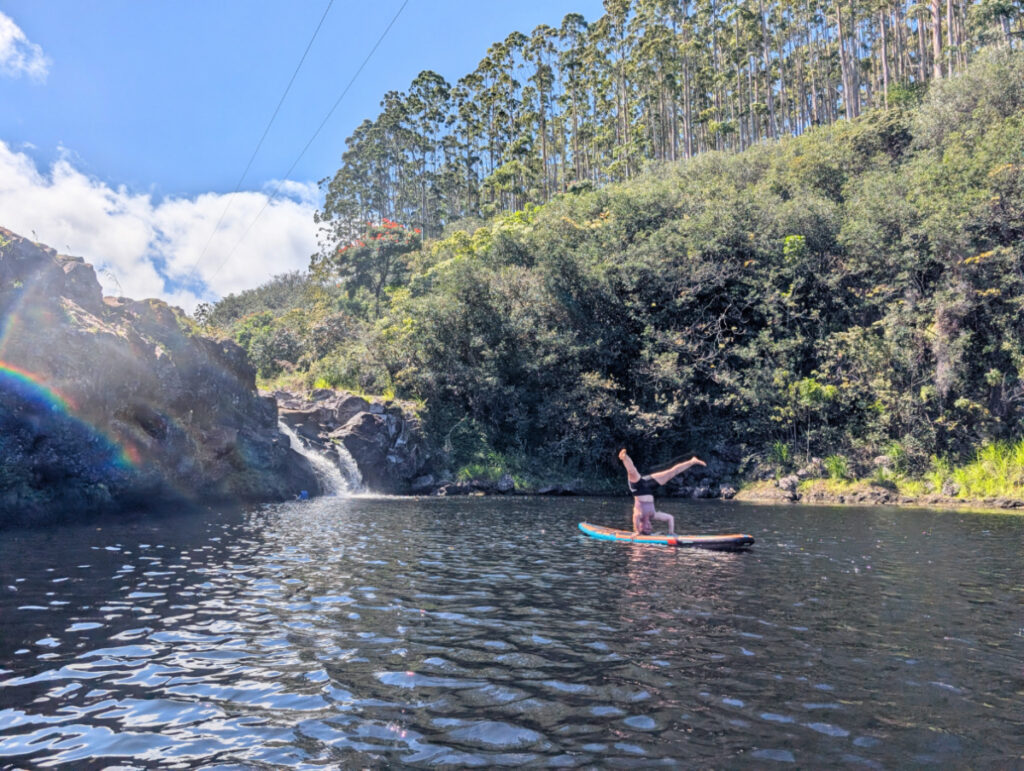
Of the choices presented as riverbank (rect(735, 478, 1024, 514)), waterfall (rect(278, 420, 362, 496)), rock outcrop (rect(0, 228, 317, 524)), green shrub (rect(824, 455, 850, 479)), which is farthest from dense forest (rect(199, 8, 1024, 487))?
rock outcrop (rect(0, 228, 317, 524))

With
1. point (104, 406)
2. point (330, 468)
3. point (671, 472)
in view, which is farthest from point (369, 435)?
point (671, 472)

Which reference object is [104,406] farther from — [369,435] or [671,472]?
[671,472]

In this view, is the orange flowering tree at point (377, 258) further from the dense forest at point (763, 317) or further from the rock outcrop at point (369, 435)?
the rock outcrop at point (369, 435)

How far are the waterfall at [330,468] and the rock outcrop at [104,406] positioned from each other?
2.95 m

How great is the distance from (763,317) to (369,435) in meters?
21.7

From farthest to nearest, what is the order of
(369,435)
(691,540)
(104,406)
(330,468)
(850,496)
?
(369,435) < (330,468) < (850,496) < (104,406) < (691,540)

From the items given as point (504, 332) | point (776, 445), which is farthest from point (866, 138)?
point (504, 332)

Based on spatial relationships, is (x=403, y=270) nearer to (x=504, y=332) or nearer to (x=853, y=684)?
(x=504, y=332)

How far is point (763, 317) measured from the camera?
34156 mm

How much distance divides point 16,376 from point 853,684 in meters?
23.4

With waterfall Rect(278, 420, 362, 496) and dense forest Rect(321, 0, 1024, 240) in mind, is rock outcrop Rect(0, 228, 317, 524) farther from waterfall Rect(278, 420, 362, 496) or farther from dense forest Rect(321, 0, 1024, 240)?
dense forest Rect(321, 0, 1024, 240)

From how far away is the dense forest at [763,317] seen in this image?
91.1 ft

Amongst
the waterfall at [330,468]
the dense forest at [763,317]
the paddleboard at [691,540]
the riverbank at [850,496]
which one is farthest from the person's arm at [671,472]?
the waterfall at [330,468]

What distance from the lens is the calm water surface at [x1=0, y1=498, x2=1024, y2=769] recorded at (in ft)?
15.9
